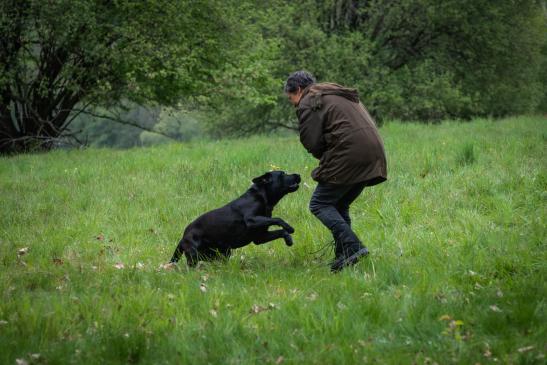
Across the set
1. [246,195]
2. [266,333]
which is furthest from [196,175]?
[266,333]

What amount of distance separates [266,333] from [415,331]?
3.42 feet

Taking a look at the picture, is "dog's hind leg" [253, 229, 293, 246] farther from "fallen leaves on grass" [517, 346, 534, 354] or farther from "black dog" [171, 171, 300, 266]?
"fallen leaves on grass" [517, 346, 534, 354]

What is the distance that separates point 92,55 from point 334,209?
46.0ft

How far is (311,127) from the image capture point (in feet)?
20.7

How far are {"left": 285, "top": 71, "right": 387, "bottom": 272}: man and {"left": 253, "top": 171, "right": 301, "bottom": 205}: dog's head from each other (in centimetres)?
52

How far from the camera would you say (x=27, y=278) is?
648 centimetres

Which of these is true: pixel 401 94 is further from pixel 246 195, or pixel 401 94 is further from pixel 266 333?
pixel 266 333

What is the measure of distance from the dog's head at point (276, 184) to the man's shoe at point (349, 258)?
0.98m

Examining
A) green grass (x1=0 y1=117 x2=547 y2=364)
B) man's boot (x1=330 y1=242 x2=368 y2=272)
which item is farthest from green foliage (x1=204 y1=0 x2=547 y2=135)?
man's boot (x1=330 y1=242 x2=368 y2=272)

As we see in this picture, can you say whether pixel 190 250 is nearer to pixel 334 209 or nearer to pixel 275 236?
pixel 275 236

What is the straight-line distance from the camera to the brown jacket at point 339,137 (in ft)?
20.3

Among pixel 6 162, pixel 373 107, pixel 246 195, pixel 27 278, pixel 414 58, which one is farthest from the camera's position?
pixel 414 58

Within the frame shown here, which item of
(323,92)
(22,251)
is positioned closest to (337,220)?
(323,92)

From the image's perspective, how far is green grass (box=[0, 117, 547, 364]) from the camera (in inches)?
177
